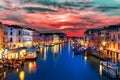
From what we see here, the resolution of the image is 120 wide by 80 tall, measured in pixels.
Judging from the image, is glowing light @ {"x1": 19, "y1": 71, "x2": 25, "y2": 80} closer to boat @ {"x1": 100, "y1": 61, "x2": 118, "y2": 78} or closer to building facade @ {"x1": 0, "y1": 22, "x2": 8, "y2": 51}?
boat @ {"x1": 100, "y1": 61, "x2": 118, "y2": 78}

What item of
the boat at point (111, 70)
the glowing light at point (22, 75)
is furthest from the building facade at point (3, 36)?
the boat at point (111, 70)

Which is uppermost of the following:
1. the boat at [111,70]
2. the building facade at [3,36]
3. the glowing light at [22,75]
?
the building facade at [3,36]

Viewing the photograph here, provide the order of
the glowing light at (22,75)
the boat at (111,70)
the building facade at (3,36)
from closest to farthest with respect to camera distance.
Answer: the boat at (111,70), the glowing light at (22,75), the building facade at (3,36)

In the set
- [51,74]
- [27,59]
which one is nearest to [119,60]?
[51,74]

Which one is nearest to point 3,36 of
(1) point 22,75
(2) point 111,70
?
(1) point 22,75

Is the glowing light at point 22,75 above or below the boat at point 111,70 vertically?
below

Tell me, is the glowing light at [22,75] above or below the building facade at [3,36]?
below

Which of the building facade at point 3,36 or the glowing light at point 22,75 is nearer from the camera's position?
the glowing light at point 22,75

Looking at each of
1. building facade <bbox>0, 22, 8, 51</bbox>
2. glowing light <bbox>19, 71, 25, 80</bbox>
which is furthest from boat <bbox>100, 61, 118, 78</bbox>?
building facade <bbox>0, 22, 8, 51</bbox>

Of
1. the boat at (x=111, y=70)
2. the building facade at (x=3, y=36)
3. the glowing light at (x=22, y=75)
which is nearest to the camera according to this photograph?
the boat at (x=111, y=70)

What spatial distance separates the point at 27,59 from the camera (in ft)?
214

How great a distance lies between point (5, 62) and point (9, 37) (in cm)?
3581

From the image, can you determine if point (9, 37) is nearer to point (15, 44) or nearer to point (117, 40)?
point (15, 44)

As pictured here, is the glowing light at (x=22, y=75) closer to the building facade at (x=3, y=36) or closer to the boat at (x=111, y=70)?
the boat at (x=111, y=70)
